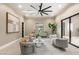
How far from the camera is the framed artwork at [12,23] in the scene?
16.7 feet

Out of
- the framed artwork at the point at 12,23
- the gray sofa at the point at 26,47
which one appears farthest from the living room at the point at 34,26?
the gray sofa at the point at 26,47

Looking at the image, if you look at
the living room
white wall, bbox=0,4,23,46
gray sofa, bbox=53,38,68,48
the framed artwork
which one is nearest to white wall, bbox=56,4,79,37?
the living room

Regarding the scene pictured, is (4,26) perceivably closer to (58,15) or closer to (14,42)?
(14,42)

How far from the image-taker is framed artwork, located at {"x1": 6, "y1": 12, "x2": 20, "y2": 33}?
508cm

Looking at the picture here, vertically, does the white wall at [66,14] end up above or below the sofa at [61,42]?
above

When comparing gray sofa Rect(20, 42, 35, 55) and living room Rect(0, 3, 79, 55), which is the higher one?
living room Rect(0, 3, 79, 55)

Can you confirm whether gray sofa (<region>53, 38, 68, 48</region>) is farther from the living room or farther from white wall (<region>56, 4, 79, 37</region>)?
white wall (<region>56, 4, 79, 37</region>)

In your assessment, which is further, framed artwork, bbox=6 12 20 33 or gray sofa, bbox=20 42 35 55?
framed artwork, bbox=6 12 20 33

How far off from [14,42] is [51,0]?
2.89 metres

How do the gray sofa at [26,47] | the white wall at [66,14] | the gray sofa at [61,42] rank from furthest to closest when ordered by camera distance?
the white wall at [66,14], the gray sofa at [61,42], the gray sofa at [26,47]

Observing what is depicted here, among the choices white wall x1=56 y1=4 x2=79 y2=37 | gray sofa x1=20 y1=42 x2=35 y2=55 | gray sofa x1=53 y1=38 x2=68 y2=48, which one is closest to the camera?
gray sofa x1=20 y1=42 x2=35 y2=55

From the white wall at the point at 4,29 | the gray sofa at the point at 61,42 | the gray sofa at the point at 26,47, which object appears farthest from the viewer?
the white wall at the point at 4,29

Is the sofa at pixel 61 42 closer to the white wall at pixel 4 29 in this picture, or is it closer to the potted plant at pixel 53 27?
the potted plant at pixel 53 27

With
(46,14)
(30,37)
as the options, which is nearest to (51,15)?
(46,14)
